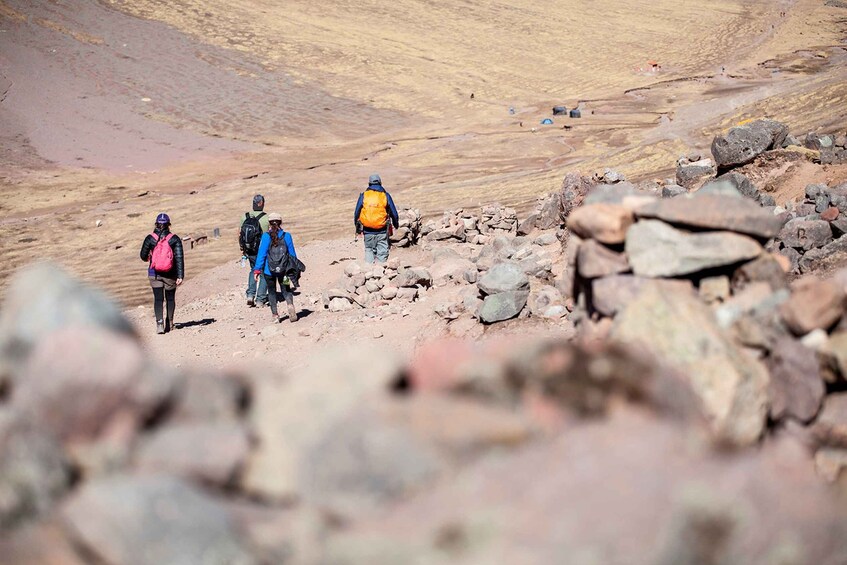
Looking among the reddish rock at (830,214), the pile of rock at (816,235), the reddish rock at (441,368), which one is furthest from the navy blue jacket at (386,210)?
the reddish rock at (441,368)

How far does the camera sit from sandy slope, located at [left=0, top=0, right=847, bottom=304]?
19109 millimetres

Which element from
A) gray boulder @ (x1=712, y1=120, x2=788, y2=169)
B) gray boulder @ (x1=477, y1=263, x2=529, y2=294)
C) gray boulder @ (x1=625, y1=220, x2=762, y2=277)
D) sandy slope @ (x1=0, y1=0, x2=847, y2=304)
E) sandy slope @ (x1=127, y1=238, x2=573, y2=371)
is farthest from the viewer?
sandy slope @ (x1=0, y1=0, x2=847, y2=304)

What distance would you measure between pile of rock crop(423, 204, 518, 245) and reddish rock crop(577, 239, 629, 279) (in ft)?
33.3

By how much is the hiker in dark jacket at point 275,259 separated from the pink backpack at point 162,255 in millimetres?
1146

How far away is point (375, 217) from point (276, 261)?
2.08 meters

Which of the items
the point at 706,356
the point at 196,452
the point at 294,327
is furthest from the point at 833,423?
the point at 294,327

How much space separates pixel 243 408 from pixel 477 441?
0.80 meters

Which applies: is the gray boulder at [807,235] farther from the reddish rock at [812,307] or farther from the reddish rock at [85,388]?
the reddish rock at [85,388]

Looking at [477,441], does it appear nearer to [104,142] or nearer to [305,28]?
[104,142]

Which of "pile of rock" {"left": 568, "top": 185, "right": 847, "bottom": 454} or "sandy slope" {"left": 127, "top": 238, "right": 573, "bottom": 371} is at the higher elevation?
"pile of rock" {"left": 568, "top": 185, "right": 847, "bottom": 454}

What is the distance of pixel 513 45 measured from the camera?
136 feet

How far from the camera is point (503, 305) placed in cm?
864

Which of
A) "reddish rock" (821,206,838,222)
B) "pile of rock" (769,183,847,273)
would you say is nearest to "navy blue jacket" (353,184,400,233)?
"pile of rock" (769,183,847,273)

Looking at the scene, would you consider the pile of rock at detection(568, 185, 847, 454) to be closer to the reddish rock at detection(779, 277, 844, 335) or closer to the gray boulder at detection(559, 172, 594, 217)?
the reddish rock at detection(779, 277, 844, 335)
